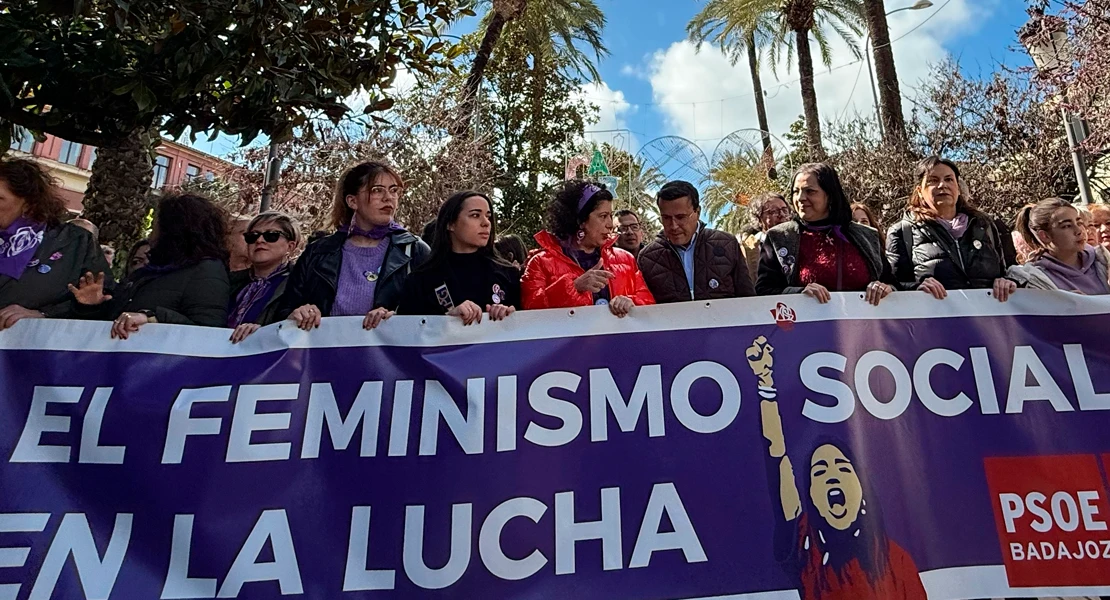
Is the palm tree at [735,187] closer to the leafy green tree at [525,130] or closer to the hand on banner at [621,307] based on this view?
the leafy green tree at [525,130]

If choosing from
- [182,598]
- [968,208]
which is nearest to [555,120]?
[968,208]

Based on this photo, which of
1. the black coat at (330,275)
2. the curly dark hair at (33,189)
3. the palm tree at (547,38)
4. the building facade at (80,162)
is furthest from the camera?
the building facade at (80,162)

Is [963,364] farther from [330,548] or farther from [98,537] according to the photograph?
[98,537]

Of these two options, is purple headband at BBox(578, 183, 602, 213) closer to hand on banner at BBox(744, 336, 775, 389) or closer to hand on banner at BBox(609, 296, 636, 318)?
hand on banner at BBox(609, 296, 636, 318)

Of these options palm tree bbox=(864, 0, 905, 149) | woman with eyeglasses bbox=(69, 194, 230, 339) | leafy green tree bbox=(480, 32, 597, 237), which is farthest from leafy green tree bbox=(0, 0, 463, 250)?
leafy green tree bbox=(480, 32, 597, 237)

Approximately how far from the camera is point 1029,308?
2707 mm

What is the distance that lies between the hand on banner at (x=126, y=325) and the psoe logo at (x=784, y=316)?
8.14ft

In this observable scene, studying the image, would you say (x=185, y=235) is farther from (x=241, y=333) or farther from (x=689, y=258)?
(x=689, y=258)

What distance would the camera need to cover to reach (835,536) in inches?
89.3

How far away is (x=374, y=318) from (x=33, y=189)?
1.62 meters

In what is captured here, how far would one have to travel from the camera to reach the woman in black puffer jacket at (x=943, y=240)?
3.05 meters

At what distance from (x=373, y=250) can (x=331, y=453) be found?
107cm

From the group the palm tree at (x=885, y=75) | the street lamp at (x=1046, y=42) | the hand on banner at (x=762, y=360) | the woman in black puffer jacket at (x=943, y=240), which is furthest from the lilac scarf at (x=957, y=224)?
the palm tree at (x=885, y=75)

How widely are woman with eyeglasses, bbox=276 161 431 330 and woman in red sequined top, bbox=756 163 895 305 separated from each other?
165 cm
